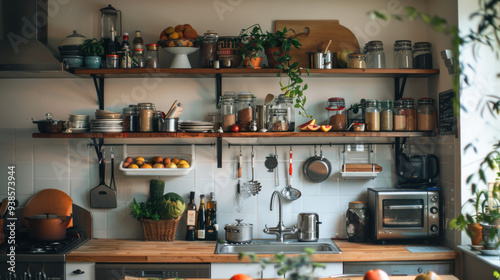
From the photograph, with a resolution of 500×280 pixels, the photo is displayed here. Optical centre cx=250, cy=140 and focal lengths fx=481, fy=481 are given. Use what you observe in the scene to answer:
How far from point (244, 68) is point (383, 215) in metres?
1.39

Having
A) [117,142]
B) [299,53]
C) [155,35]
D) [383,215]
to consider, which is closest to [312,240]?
[383,215]

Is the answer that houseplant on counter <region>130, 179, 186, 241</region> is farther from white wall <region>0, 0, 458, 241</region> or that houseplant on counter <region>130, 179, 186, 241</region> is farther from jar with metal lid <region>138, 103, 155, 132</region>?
jar with metal lid <region>138, 103, 155, 132</region>

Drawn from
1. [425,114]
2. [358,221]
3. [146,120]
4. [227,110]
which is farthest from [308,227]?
[146,120]

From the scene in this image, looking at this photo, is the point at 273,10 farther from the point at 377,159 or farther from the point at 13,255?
the point at 13,255

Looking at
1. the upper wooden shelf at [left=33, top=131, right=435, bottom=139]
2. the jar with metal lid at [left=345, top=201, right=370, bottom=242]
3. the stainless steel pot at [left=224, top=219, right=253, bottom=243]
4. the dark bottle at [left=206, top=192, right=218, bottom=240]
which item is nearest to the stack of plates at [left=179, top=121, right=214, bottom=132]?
the upper wooden shelf at [left=33, top=131, right=435, bottom=139]

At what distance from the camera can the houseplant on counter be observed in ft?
11.1

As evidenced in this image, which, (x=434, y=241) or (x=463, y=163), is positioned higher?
(x=463, y=163)

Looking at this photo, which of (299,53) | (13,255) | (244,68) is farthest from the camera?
(299,53)

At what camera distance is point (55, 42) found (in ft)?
11.6

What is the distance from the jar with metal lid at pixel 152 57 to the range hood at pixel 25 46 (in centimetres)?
55

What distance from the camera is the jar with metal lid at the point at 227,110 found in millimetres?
3354

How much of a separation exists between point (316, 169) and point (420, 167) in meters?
0.74

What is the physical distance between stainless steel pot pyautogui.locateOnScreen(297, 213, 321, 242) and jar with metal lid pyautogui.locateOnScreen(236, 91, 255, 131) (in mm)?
765

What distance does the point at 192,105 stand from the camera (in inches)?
141
